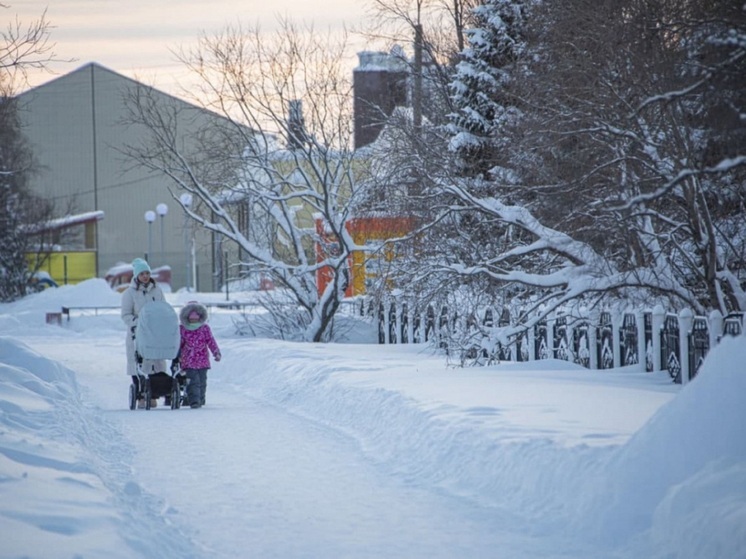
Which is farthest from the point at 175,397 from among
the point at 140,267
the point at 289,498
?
the point at 289,498

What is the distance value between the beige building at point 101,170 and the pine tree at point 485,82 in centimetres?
3536

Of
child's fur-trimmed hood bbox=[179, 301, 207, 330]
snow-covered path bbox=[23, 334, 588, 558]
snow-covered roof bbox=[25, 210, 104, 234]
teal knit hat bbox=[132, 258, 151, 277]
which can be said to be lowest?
snow-covered path bbox=[23, 334, 588, 558]

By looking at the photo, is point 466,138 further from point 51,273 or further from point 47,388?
point 51,273

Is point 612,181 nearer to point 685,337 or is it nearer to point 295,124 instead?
point 685,337

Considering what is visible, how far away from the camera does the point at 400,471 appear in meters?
9.65

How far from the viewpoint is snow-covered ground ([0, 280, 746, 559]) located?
21.6ft

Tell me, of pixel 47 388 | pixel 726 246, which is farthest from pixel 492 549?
pixel 726 246

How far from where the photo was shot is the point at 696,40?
39.9 feet

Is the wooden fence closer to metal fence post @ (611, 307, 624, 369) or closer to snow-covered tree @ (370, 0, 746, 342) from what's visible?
metal fence post @ (611, 307, 624, 369)

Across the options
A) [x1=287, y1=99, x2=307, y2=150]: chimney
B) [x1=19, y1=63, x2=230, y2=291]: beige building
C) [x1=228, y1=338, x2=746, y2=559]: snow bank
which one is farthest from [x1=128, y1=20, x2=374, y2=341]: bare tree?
[x1=19, y1=63, x2=230, y2=291]: beige building

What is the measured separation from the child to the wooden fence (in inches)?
157

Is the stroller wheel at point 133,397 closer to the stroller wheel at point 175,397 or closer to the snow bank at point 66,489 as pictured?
the stroller wheel at point 175,397

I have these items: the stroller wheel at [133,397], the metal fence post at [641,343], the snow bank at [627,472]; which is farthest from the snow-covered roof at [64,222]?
the snow bank at [627,472]

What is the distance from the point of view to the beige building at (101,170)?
195 feet
